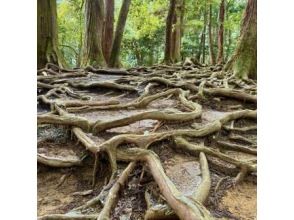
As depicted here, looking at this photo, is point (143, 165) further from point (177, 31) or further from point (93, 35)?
point (177, 31)

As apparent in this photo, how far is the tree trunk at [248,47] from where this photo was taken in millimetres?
6820

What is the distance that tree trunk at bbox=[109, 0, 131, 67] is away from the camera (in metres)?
11.4

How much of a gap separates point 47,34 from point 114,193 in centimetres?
654

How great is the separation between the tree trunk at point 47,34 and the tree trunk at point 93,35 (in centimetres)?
209

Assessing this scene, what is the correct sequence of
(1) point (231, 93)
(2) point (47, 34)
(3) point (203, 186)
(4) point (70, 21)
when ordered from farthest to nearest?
(4) point (70, 21)
(2) point (47, 34)
(1) point (231, 93)
(3) point (203, 186)

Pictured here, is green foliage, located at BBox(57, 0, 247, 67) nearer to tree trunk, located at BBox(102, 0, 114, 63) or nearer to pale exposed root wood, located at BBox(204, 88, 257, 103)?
tree trunk, located at BBox(102, 0, 114, 63)

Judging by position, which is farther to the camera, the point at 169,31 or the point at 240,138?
the point at 169,31

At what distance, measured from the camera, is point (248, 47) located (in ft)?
22.5

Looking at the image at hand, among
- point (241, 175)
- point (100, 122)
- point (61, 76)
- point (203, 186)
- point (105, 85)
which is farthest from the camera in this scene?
point (61, 76)

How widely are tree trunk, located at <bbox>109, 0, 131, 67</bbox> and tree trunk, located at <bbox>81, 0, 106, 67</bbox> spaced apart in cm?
72

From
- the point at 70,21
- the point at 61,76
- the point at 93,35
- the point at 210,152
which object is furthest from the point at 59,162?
the point at 70,21

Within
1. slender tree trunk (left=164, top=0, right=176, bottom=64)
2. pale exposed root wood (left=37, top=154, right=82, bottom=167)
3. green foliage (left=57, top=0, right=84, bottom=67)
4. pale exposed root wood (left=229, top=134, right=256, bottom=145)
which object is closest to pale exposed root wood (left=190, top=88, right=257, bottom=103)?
pale exposed root wood (left=229, top=134, right=256, bottom=145)

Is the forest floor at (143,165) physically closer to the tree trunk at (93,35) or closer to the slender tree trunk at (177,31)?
the tree trunk at (93,35)

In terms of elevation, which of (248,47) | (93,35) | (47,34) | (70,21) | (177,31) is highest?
(70,21)
